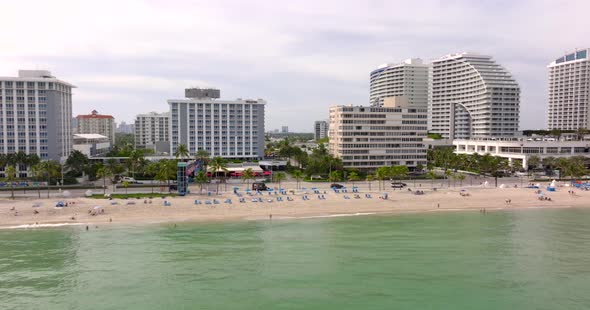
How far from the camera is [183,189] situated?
80312mm

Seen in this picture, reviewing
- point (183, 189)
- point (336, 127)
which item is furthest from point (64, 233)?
point (336, 127)

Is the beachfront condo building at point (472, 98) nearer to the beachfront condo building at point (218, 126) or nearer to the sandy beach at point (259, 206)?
the sandy beach at point (259, 206)

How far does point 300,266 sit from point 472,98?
15348cm

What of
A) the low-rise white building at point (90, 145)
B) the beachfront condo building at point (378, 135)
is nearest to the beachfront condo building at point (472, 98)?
the beachfront condo building at point (378, 135)

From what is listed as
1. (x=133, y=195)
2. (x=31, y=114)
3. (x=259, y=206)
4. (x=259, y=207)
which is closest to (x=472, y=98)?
(x=259, y=206)

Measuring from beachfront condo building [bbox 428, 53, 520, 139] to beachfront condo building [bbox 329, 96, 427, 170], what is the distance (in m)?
63.6

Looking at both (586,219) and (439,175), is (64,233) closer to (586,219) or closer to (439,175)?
(586,219)

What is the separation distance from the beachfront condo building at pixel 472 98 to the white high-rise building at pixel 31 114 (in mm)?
150675

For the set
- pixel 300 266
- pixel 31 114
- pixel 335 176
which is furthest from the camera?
pixel 31 114

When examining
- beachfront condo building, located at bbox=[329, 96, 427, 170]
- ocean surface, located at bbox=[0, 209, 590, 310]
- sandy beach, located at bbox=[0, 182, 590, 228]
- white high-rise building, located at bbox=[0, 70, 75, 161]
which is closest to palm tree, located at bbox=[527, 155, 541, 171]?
beachfront condo building, located at bbox=[329, 96, 427, 170]

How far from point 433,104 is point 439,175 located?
297ft

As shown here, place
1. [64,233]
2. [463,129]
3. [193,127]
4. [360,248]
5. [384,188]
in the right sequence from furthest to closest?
[463,129]
[193,127]
[384,188]
[64,233]
[360,248]

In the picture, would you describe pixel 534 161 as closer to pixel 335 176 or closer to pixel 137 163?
pixel 335 176

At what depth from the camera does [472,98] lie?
176375mm
